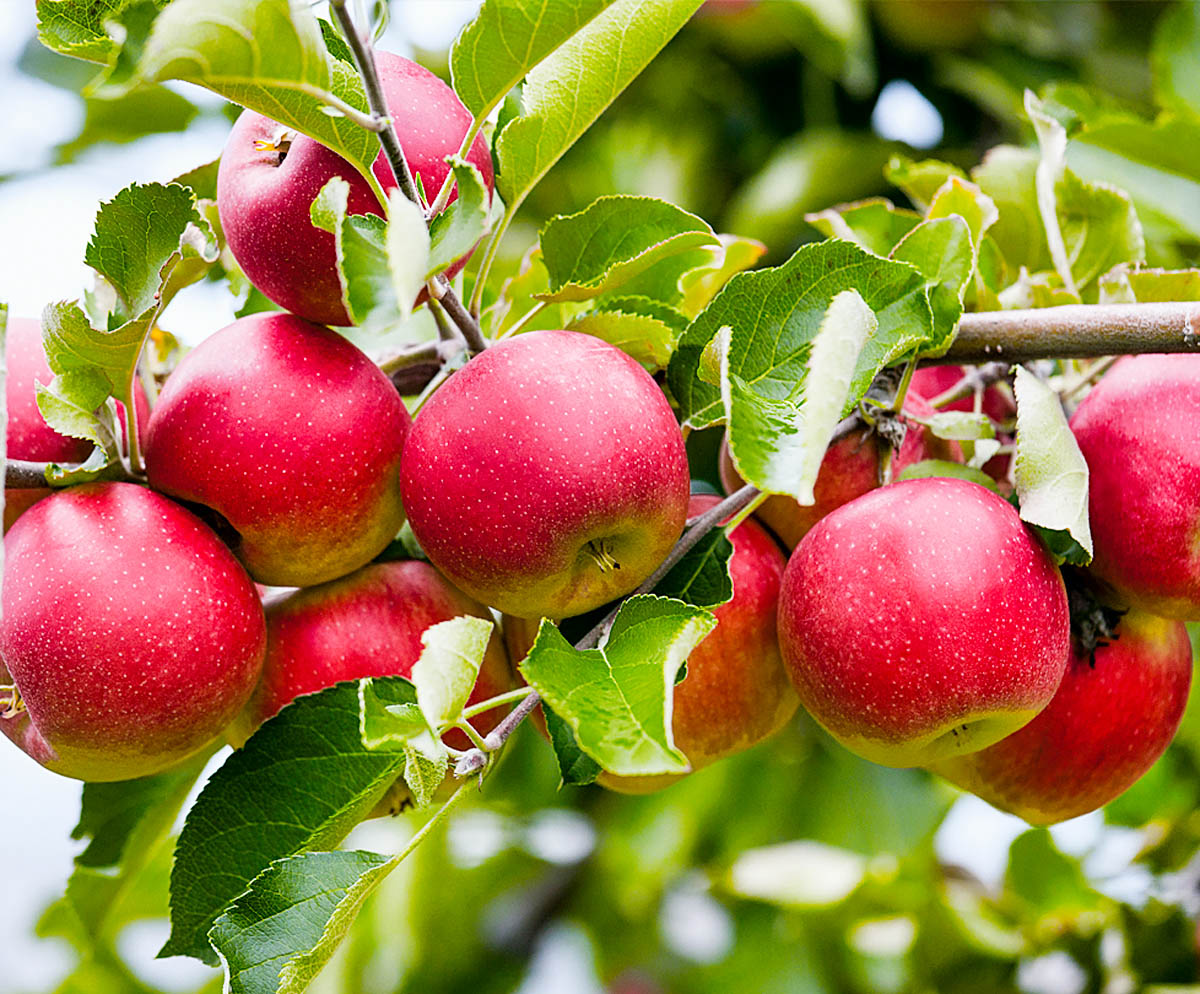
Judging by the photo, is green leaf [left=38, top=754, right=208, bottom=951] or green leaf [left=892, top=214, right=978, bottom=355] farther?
green leaf [left=38, top=754, right=208, bottom=951]

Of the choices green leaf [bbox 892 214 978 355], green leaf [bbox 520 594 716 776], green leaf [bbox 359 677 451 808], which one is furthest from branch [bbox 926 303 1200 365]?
green leaf [bbox 359 677 451 808]

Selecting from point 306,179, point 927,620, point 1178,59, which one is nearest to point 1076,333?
point 927,620

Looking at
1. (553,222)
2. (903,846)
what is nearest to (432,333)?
(553,222)

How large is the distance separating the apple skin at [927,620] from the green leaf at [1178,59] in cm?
84

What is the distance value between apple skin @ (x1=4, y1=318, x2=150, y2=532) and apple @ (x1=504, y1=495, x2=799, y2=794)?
286 millimetres

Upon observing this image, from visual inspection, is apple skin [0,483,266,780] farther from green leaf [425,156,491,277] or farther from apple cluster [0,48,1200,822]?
green leaf [425,156,491,277]

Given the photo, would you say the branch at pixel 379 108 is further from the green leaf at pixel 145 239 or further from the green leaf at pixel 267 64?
the green leaf at pixel 145 239

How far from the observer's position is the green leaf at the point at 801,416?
52 centimetres

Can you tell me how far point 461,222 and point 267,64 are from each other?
105 mm

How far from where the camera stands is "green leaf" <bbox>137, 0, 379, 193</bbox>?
46cm

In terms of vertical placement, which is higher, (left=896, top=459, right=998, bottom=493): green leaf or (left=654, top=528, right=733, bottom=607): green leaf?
(left=896, top=459, right=998, bottom=493): green leaf

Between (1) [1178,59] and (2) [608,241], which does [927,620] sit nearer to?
(2) [608,241]

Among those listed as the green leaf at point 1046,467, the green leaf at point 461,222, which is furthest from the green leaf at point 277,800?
the green leaf at point 1046,467

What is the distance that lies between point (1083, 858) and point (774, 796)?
36 centimetres
